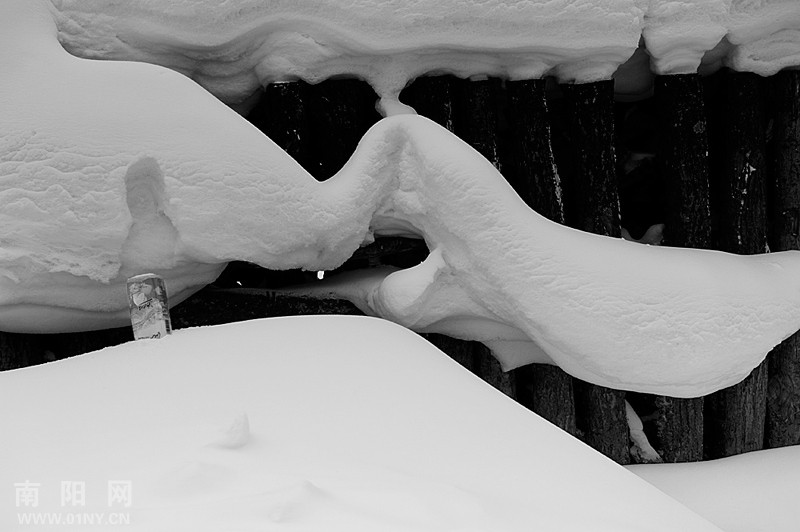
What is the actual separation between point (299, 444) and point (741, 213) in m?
1.80

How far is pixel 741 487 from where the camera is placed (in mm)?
2166

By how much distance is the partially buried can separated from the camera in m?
1.83

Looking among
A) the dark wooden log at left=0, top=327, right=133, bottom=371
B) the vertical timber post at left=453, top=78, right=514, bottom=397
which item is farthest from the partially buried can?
the vertical timber post at left=453, top=78, right=514, bottom=397

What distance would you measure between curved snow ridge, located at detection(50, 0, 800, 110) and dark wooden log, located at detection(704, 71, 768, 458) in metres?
0.18

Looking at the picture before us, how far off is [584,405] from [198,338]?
4.18 ft

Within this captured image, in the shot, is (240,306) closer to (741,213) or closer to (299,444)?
(299,444)

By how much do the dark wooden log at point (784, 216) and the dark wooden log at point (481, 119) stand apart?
1000mm

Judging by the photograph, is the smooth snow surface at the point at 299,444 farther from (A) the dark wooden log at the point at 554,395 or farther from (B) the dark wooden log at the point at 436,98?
(B) the dark wooden log at the point at 436,98

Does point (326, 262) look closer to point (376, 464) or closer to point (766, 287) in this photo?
point (376, 464)

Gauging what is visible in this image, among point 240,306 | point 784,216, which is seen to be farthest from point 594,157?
point 240,306

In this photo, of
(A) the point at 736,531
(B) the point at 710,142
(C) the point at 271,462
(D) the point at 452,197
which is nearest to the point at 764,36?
(B) the point at 710,142

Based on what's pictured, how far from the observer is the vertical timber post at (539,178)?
2354mm

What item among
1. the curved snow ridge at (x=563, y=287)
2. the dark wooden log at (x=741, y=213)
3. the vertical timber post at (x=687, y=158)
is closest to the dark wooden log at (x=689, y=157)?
the vertical timber post at (x=687, y=158)

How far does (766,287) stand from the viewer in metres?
2.20
